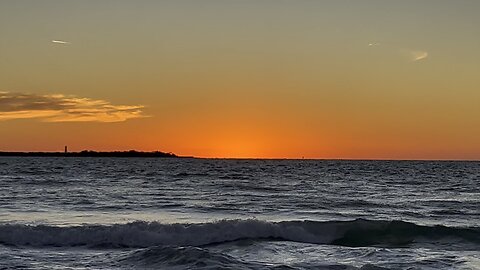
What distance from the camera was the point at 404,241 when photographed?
2219 cm

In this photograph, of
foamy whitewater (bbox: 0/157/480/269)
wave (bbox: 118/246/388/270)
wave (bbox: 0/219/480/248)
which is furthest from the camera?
wave (bbox: 0/219/480/248)

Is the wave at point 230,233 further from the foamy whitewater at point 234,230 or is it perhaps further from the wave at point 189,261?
the wave at point 189,261

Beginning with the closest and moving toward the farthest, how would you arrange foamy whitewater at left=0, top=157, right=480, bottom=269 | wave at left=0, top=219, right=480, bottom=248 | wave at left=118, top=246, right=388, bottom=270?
wave at left=118, top=246, right=388, bottom=270
foamy whitewater at left=0, top=157, right=480, bottom=269
wave at left=0, top=219, right=480, bottom=248

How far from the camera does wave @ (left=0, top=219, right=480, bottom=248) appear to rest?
20.4 metres

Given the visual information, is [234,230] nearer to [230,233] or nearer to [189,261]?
[230,233]

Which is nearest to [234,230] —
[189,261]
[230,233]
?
[230,233]

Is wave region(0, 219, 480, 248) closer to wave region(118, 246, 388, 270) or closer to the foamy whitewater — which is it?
the foamy whitewater

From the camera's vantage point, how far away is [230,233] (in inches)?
863

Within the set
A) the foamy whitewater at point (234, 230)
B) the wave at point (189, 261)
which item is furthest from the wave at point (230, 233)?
the wave at point (189, 261)

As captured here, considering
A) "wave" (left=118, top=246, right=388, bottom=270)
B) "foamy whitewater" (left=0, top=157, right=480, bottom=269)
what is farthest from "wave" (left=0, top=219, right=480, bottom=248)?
"wave" (left=118, top=246, right=388, bottom=270)

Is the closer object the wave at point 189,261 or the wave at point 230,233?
the wave at point 189,261

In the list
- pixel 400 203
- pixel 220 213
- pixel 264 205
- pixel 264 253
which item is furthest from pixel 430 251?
pixel 400 203

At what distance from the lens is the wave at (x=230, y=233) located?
67.0 ft

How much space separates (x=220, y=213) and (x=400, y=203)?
1154cm
